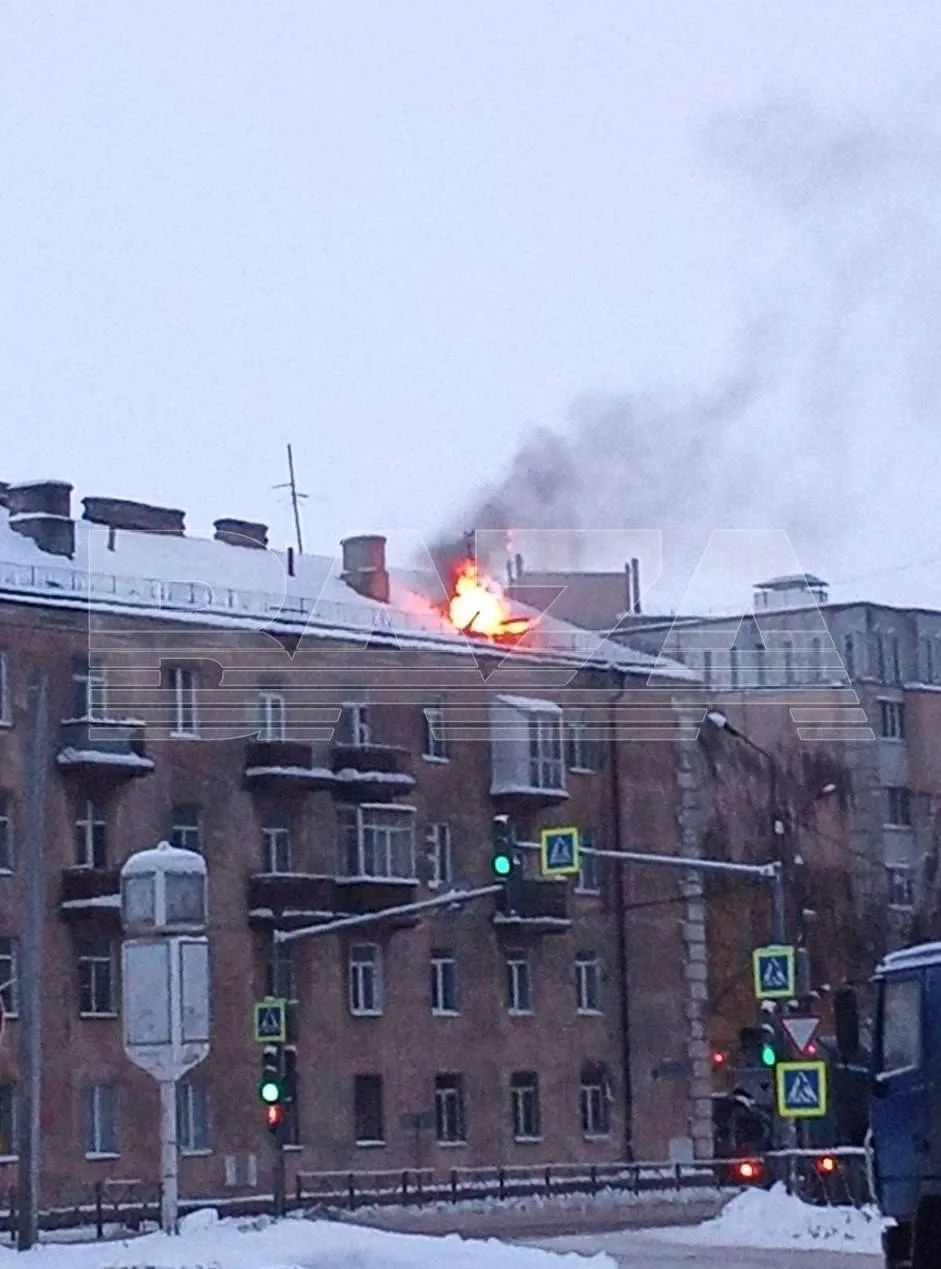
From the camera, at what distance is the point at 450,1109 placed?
59812mm

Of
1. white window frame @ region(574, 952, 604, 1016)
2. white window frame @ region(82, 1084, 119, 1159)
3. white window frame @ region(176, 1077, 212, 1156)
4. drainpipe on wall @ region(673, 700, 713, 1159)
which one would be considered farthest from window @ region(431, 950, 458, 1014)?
white window frame @ region(82, 1084, 119, 1159)

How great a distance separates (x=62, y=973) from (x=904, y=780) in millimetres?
30818

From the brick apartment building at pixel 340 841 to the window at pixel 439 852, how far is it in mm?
87

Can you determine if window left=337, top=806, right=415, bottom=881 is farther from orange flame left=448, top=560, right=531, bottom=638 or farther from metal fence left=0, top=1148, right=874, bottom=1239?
metal fence left=0, top=1148, right=874, bottom=1239

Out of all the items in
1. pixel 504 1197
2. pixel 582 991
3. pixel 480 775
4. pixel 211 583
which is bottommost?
pixel 504 1197

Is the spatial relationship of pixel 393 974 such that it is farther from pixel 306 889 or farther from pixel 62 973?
pixel 62 973

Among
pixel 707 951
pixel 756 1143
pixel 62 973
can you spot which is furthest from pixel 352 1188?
pixel 707 951

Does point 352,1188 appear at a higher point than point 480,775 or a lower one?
lower

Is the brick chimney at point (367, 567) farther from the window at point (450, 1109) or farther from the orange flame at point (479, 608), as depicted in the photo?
the window at point (450, 1109)

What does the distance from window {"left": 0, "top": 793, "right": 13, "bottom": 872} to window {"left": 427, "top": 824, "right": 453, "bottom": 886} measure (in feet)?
34.0

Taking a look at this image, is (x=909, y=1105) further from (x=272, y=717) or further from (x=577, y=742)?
(x=577, y=742)

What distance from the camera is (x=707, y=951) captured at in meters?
69.1

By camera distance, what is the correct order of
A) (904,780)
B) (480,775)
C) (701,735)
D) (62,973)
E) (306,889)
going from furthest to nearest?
(904,780)
(701,735)
(480,775)
(306,889)
(62,973)

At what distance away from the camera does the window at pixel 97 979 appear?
54.1 metres
